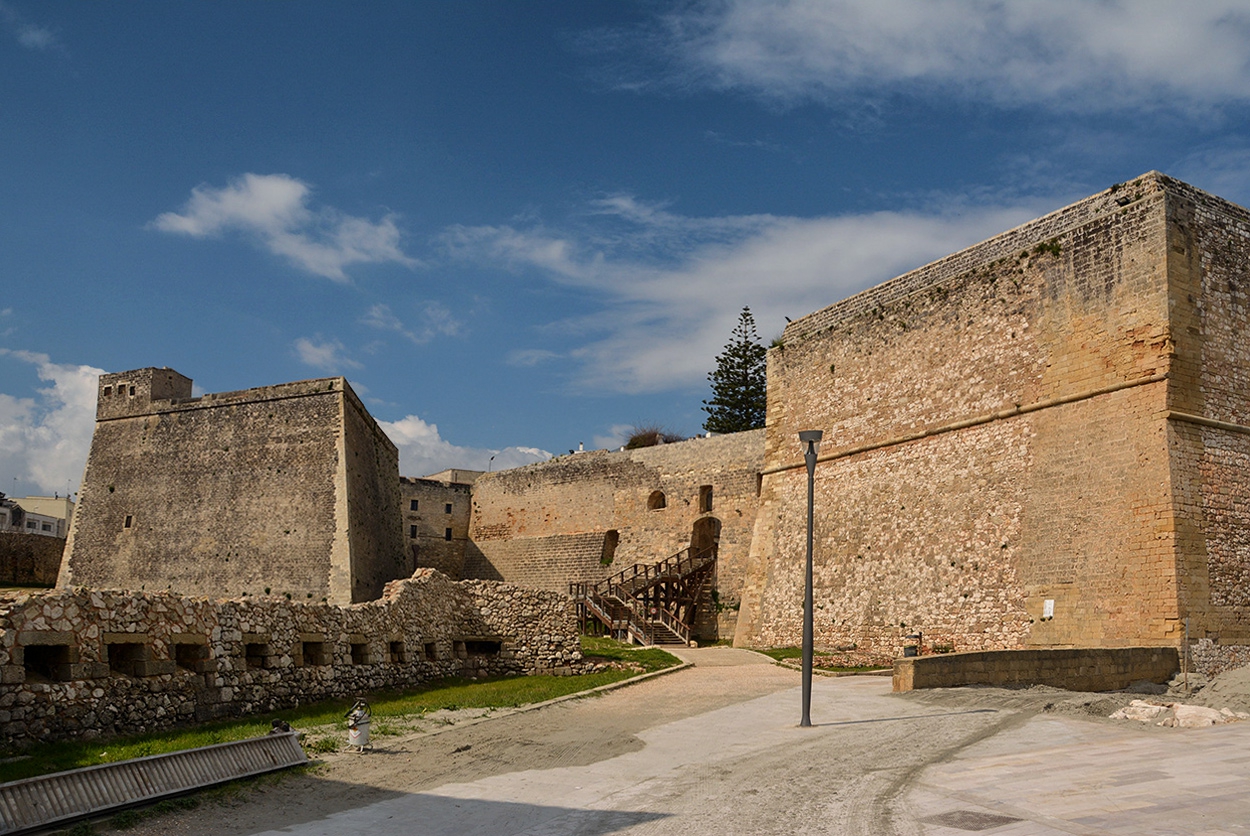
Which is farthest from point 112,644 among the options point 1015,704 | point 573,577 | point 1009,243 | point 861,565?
point 573,577

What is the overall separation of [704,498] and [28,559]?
1925 centimetres

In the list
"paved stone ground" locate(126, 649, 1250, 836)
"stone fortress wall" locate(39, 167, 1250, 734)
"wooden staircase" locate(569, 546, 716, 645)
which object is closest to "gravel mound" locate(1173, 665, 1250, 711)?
"stone fortress wall" locate(39, 167, 1250, 734)

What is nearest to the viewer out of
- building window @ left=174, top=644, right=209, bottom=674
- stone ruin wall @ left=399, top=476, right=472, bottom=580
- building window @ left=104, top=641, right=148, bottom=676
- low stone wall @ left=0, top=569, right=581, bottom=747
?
low stone wall @ left=0, top=569, right=581, bottom=747

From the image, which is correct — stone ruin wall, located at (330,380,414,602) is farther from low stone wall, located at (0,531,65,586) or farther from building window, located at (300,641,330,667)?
low stone wall, located at (0,531,65,586)

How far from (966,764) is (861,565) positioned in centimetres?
1156

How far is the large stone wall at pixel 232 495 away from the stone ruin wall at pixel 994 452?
30.4ft

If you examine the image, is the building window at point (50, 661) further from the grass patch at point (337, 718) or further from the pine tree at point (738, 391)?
the pine tree at point (738, 391)

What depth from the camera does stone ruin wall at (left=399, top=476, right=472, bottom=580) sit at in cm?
3444

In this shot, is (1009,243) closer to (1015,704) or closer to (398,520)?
(1015,704)

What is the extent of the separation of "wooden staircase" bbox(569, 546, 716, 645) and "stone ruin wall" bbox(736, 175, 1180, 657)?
2381mm

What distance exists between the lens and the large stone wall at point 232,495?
20109 millimetres

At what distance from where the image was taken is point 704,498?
95.2 feet

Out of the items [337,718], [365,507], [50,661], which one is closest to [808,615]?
[337,718]

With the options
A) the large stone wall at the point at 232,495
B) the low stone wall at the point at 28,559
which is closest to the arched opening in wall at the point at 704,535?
the large stone wall at the point at 232,495
